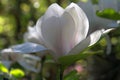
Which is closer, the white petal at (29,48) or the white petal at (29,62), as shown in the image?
the white petal at (29,48)

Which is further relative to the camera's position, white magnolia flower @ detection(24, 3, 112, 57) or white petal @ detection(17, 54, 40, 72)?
white petal @ detection(17, 54, 40, 72)

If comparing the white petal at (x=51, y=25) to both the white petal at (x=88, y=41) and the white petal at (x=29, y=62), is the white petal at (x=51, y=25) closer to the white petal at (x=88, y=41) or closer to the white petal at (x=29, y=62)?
the white petal at (x=88, y=41)

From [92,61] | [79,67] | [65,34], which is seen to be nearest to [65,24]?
[65,34]

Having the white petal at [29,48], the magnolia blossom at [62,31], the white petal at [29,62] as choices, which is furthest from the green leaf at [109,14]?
the white petal at [29,62]

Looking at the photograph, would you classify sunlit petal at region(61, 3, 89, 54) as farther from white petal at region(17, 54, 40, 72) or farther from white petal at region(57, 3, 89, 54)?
white petal at region(17, 54, 40, 72)

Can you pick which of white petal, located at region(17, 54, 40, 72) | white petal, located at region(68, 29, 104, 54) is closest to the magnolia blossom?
white petal, located at region(68, 29, 104, 54)

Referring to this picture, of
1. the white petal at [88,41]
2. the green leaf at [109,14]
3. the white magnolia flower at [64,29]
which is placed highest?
the green leaf at [109,14]
